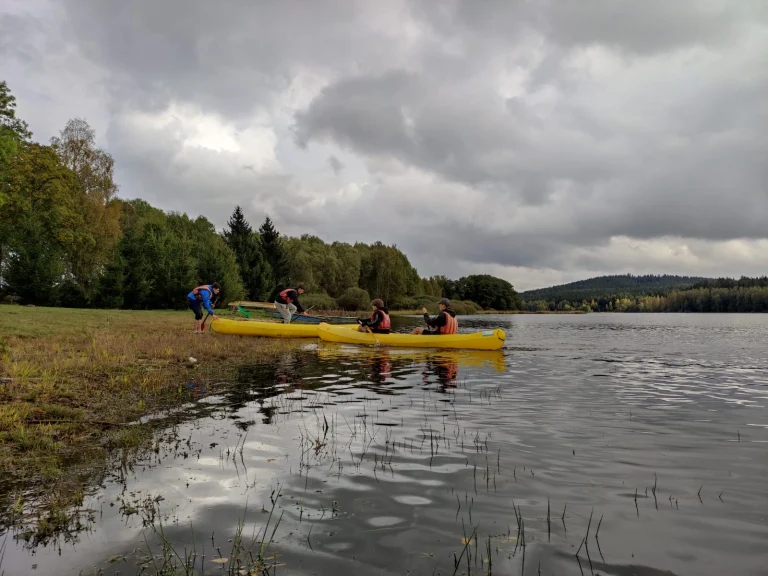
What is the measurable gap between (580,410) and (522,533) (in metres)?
5.79

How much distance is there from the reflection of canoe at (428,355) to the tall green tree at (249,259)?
34.3 meters

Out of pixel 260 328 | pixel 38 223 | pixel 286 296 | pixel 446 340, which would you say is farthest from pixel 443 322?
pixel 38 223

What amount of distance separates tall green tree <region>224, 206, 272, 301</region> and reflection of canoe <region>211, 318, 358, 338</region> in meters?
30.8

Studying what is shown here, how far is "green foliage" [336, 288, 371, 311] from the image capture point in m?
65.7

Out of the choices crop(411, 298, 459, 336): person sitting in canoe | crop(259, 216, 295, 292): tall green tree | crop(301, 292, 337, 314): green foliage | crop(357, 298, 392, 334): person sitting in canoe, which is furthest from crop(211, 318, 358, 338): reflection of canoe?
crop(259, 216, 295, 292): tall green tree

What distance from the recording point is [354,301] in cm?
6569

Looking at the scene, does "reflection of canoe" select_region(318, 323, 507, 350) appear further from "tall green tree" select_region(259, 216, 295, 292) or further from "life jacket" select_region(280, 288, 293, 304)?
"tall green tree" select_region(259, 216, 295, 292)

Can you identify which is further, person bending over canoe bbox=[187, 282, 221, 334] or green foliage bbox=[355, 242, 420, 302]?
green foliage bbox=[355, 242, 420, 302]

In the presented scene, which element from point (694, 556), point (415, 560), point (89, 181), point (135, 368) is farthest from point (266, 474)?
point (89, 181)

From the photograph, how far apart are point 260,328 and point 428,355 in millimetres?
8517

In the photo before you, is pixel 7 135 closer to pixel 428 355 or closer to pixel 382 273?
pixel 428 355

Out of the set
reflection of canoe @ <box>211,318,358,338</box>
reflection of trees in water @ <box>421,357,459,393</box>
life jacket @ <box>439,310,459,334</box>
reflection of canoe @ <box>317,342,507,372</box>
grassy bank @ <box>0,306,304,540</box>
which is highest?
life jacket @ <box>439,310,459,334</box>

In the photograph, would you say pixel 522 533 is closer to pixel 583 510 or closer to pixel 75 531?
pixel 583 510

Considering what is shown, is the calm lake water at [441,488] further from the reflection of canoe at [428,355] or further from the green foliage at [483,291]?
the green foliage at [483,291]
